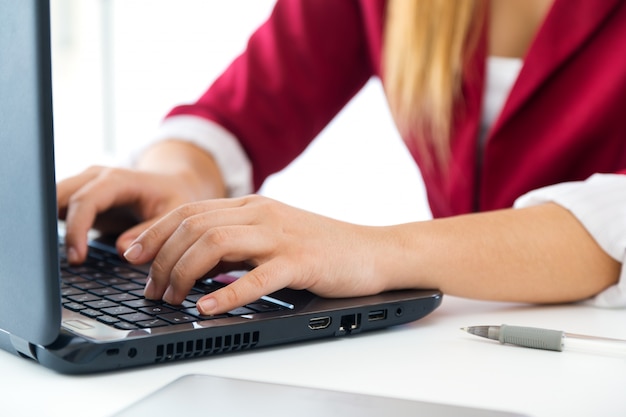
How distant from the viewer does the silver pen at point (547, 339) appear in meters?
0.63

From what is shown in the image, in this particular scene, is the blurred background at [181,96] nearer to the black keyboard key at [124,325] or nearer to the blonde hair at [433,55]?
the blonde hair at [433,55]

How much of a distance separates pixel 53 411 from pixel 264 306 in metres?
0.19

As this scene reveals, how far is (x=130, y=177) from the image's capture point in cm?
93

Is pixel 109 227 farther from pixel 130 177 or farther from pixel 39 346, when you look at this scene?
pixel 39 346

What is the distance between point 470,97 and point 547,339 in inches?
21.5

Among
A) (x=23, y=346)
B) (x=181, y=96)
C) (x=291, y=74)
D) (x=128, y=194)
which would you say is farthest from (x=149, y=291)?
(x=181, y=96)

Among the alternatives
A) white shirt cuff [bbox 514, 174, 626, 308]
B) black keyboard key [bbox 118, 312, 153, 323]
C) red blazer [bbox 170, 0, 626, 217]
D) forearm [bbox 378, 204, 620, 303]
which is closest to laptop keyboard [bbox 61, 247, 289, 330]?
black keyboard key [bbox 118, 312, 153, 323]

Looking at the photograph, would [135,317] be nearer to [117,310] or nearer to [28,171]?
[117,310]

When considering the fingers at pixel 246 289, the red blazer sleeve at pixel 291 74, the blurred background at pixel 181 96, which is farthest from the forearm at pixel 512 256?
the blurred background at pixel 181 96

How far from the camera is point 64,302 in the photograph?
0.65 metres

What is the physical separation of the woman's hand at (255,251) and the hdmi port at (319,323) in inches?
1.3

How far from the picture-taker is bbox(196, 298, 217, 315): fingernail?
1.98 feet

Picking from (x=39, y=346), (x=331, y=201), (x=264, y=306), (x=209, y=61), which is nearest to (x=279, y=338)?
(x=264, y=306)

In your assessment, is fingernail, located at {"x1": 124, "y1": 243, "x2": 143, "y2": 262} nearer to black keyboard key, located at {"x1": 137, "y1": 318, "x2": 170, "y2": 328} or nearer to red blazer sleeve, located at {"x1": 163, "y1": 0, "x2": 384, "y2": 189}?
black keyboard key, located at {"x1": 137, "y1": 318, "x2": 170, "y2": 328}
